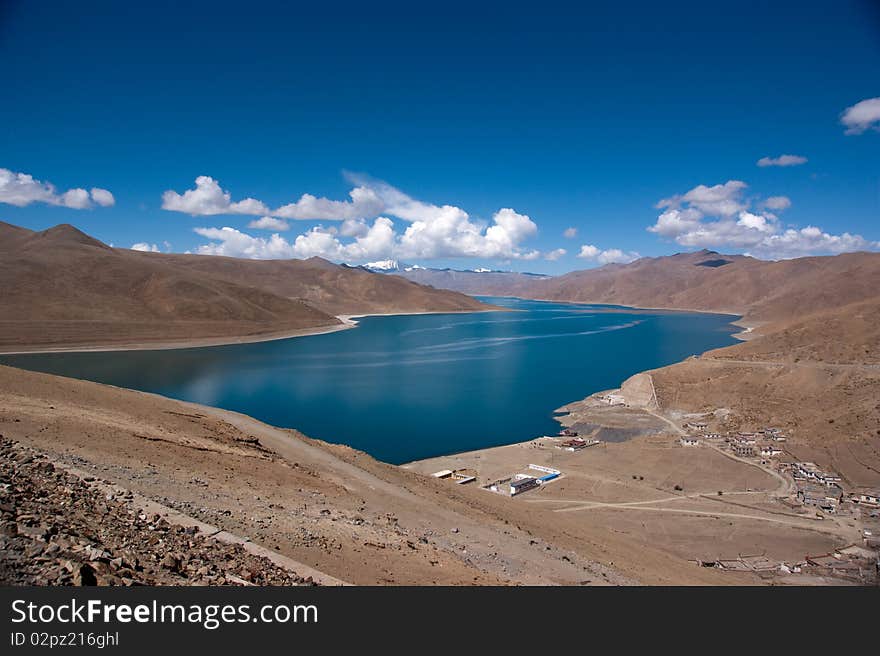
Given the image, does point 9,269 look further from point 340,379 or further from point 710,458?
point 710,458

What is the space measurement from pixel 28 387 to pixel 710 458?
148ft

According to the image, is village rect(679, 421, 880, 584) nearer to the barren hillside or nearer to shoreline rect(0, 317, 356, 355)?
the barren hillside

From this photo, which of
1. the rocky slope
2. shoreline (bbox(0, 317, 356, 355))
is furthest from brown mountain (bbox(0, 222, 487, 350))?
the rocky slope

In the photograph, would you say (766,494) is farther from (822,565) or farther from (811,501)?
(822,565)

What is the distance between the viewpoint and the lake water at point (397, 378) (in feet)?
173

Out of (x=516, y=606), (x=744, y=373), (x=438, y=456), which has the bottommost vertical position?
(x=438, y=456)

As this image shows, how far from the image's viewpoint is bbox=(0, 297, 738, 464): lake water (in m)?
52.8

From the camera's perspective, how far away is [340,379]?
78812 mm

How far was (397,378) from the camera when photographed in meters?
80.4

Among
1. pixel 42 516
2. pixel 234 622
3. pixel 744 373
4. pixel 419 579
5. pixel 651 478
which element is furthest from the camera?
pixel 744 373

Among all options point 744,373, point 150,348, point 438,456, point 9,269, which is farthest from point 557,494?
point 9,269

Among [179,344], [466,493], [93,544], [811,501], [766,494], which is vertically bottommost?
[766,494]

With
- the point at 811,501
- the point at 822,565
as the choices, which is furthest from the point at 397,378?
the point at 822,565

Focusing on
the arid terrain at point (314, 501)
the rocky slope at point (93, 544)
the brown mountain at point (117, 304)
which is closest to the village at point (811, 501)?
the arid terrain at point (314, 501)
